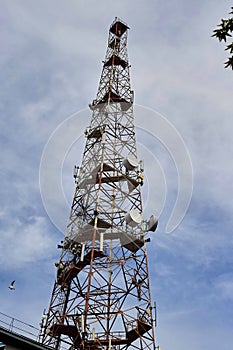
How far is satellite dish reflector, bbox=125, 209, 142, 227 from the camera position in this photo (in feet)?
98.6

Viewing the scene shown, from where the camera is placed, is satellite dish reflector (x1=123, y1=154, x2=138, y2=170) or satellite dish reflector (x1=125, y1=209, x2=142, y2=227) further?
satellite dish reflector (x1=123, y1=154, x2=138, y2=170)

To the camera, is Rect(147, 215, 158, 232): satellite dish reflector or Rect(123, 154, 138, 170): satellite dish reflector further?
Rect(123, 154, 138, 170): satellite dish reflector

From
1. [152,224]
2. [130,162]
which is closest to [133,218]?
[152,224]

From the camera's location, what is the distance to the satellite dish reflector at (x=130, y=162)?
114 ft

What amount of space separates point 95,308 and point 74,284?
318 cm

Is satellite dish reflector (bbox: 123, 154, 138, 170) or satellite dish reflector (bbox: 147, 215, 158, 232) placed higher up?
satellite dish reflector (bbox: 123, 154, 138, 170)

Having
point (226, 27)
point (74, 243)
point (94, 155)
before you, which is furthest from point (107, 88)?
point (226, 27)

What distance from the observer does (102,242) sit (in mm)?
28172

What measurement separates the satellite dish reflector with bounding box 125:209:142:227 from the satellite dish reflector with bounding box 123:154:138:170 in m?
5.57

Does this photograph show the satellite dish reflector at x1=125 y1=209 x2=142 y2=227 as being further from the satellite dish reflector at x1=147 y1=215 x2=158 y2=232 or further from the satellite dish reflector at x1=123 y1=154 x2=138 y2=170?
the satellite dish reflector at x1=123 y1=154 x2=138 y2=170

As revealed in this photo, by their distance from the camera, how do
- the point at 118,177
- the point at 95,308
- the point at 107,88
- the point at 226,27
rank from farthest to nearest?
the point at 107,88 < the point at 118,177 < the point at 95,308 < the point at 226,27

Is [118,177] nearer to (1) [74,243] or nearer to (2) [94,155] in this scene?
(2) [94,155]

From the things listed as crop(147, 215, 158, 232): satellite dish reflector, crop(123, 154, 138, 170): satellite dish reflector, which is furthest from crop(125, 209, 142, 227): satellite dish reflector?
crop(123, 154, 138, 170): satellite dish reflector

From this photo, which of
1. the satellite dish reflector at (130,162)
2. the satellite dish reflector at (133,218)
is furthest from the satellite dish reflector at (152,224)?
the satellite dish reflector at (130,162)
